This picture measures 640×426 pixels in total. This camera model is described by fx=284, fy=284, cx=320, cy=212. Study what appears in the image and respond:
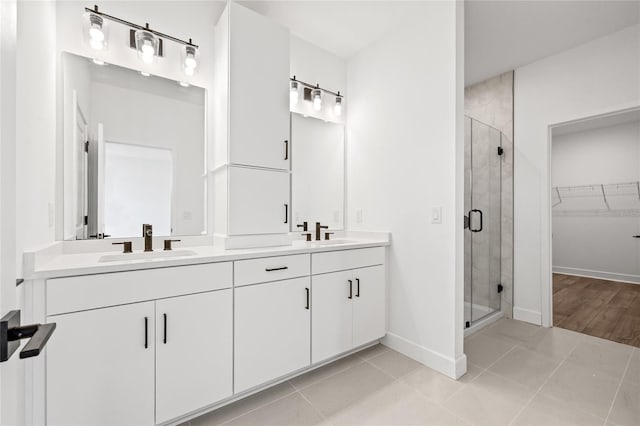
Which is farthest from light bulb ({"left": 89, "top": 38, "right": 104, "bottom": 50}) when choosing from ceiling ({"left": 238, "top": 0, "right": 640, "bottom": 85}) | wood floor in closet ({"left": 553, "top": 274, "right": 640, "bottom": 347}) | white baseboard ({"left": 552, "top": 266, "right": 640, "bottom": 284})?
white baseboard ({"left": 552, "top": 266, "right": 640, "bottom": 284})

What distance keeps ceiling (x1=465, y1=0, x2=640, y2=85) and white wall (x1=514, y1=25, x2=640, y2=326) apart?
0.49 ft

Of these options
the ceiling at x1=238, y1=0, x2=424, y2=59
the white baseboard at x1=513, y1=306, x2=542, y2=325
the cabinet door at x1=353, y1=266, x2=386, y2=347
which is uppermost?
the ceiling at x1=238, y1=0, x2=424, y2=59

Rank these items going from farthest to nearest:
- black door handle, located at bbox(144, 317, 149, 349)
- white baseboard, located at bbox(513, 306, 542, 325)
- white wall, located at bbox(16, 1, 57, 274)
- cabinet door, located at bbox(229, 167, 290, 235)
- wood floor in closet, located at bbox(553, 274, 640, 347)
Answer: white baseboard, located at bbox(513, 306, 542, 325) → wood floor in closet, located at bbox(553, 274, 640, 347) → cabinet door, located at bbox(229, 167, 290, 235) → black door handle, located at bbox(144, 317, 149, 349) → white wall, located at bbox(16, 1, 57, 274)

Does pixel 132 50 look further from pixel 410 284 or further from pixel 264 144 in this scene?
pixel 410 284

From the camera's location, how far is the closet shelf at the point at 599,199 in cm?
455

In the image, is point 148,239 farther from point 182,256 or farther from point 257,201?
point 257,201

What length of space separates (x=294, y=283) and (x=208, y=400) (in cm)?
78

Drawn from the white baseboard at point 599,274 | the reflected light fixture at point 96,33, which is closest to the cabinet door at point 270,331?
the reflected light fixture at point 96,33

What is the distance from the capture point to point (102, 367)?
1.28 meters

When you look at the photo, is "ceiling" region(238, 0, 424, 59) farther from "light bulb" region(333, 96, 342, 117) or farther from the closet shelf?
the closet shelf

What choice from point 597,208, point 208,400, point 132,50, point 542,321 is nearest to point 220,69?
point 132,50

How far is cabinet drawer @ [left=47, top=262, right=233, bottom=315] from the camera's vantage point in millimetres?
1203

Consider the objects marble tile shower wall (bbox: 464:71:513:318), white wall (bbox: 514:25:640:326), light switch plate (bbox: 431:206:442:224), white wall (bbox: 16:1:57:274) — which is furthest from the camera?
marble tile shower wall (bbox: 464:71:513:318)

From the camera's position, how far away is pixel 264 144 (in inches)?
81.4
